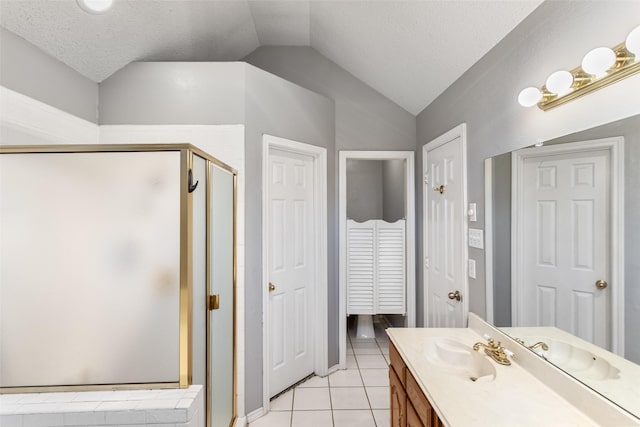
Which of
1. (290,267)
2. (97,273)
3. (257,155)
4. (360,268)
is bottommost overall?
(360,268)

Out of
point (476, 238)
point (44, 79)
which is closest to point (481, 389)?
point (476, 238)

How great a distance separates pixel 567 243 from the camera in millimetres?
1139

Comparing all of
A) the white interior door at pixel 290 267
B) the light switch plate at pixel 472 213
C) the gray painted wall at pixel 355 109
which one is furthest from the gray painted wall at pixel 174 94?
the light switch plate at pixel 472 213

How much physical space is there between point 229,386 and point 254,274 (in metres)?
0.71

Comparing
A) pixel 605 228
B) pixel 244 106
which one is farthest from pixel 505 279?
pixel 244 106

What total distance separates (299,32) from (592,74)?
7.71 feet

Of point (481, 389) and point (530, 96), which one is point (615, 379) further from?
point (530, 96)

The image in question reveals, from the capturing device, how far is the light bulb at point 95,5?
1.53 m

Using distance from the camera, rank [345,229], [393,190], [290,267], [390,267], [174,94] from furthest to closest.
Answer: [393,190]
[390,267]
[345,229]
[290,267]
[174,94]

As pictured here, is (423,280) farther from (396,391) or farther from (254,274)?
(254,274)

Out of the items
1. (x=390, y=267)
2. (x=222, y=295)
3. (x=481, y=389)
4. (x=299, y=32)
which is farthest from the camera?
(x=390, y=267)

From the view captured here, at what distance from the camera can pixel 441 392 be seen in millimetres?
1095

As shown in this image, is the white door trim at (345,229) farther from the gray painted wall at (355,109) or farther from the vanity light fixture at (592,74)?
the vanity light fixture at (592,74)

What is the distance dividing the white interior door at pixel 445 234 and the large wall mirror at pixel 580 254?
19.5 inches
